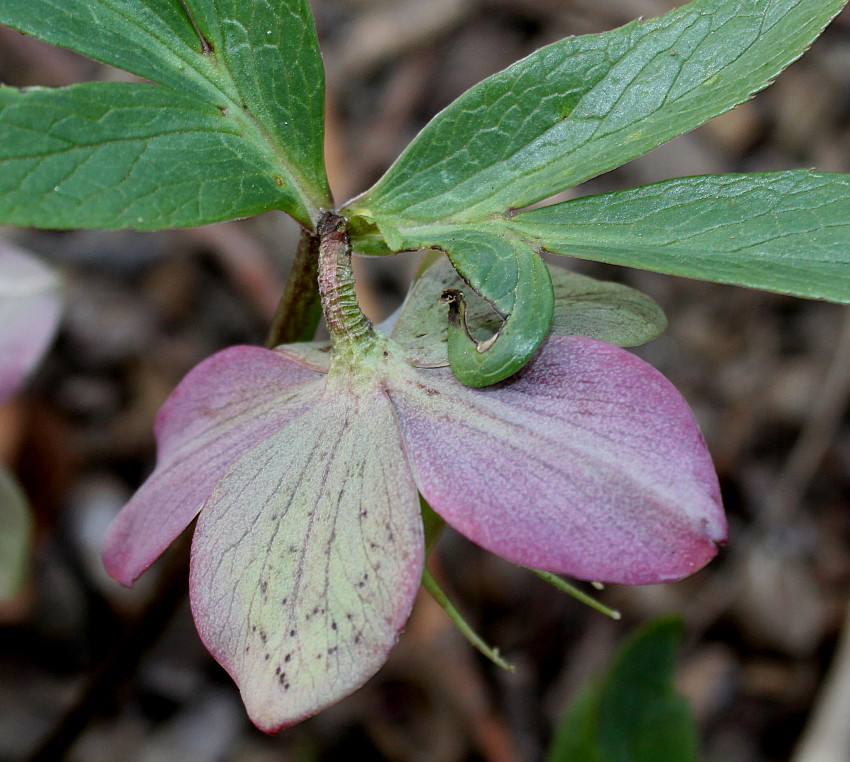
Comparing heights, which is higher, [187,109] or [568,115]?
[187,109]

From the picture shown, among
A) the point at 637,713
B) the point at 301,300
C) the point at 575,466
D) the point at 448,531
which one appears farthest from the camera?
the point at 448,531

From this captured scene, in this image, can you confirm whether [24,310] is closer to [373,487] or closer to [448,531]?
[373,487]

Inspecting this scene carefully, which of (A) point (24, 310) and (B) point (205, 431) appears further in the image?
(A) point (24, 310)

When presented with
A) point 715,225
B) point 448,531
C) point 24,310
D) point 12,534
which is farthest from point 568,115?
point 448,531

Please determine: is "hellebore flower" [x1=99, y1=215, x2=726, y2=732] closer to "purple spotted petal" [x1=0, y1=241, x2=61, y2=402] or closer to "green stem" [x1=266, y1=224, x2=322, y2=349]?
"green stem" [x1=266, y1=224, x2=322, y2=349]

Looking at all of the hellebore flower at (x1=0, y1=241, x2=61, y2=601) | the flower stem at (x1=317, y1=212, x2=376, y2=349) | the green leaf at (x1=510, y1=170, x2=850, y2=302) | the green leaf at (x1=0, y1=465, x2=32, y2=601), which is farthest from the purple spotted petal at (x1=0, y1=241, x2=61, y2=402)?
the green leaf at (x1=510, y1=170, x2=850, y2=302)

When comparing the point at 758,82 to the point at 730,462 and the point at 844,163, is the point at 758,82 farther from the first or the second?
the point at 844,163
